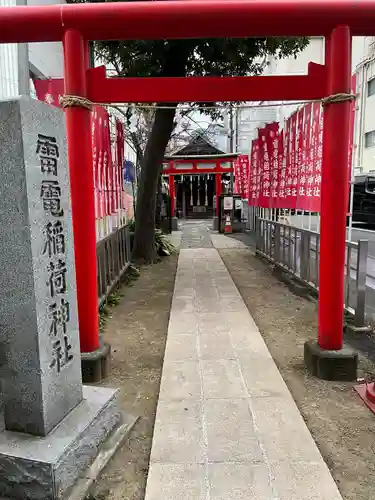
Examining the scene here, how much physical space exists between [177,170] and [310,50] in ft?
33.7

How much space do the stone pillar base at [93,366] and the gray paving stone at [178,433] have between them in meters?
0.84

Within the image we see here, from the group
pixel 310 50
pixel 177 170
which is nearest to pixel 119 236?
pixel 177 170

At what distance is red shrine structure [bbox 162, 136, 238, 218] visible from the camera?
23.1 meters

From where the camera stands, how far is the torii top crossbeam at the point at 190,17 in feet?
12.2

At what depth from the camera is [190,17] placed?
12.3 feet

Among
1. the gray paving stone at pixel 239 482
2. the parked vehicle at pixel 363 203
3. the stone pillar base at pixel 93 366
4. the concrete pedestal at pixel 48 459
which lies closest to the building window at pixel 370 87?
the parked vehicle at pixel 363 203

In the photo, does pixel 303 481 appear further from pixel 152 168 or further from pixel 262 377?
pixel 152 168

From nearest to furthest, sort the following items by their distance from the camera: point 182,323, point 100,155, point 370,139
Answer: point 182,323 → point 100,155 → point 370,139

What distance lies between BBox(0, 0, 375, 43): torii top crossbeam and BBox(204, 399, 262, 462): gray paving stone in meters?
3.39

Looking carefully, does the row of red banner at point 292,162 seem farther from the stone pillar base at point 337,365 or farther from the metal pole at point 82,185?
the metal pole at point 82,185

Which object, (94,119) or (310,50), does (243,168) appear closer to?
(310,50)

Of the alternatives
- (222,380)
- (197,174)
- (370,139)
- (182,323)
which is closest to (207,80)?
(222,380)

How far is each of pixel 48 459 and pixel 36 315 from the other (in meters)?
0.84

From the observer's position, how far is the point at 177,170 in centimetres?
2336
